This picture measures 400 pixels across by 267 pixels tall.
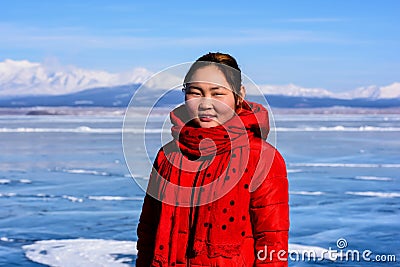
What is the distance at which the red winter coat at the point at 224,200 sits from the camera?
1894 mm

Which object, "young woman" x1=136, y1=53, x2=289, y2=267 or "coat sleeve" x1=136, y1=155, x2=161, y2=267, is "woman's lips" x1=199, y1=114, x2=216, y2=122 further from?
"coat sleeve" x1=136, y1=155, x2=161, y2=267

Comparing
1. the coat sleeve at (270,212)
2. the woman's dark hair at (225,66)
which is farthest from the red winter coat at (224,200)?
the woman's dark hair at (225,66)

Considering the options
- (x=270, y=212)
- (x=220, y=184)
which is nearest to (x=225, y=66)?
(x=220, y=184)

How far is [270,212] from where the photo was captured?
1.91 metres

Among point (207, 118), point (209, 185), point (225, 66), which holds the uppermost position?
point (225, 66)

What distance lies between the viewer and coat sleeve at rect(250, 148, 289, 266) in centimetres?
191

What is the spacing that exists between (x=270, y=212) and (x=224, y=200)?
0.48ft

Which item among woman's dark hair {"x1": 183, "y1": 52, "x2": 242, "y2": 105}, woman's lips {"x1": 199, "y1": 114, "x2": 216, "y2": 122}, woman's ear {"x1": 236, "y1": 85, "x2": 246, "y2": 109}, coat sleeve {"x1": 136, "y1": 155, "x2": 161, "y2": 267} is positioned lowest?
coat sleeve {"x1": 136, "y1": 155, "x2": 161, "y2": 267}

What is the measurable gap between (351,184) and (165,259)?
850 cm

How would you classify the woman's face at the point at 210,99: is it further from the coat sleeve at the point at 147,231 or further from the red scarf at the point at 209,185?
the coat sleeve at the point at 147,231

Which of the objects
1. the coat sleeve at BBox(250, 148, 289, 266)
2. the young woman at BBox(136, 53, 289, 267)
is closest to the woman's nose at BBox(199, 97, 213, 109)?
the young woman at BBox(136, 53, 289, 267)

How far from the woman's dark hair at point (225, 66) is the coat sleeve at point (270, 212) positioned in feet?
0.79

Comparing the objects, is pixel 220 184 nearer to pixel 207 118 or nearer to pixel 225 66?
pixel 207 118

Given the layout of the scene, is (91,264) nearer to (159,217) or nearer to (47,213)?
(47,213)
